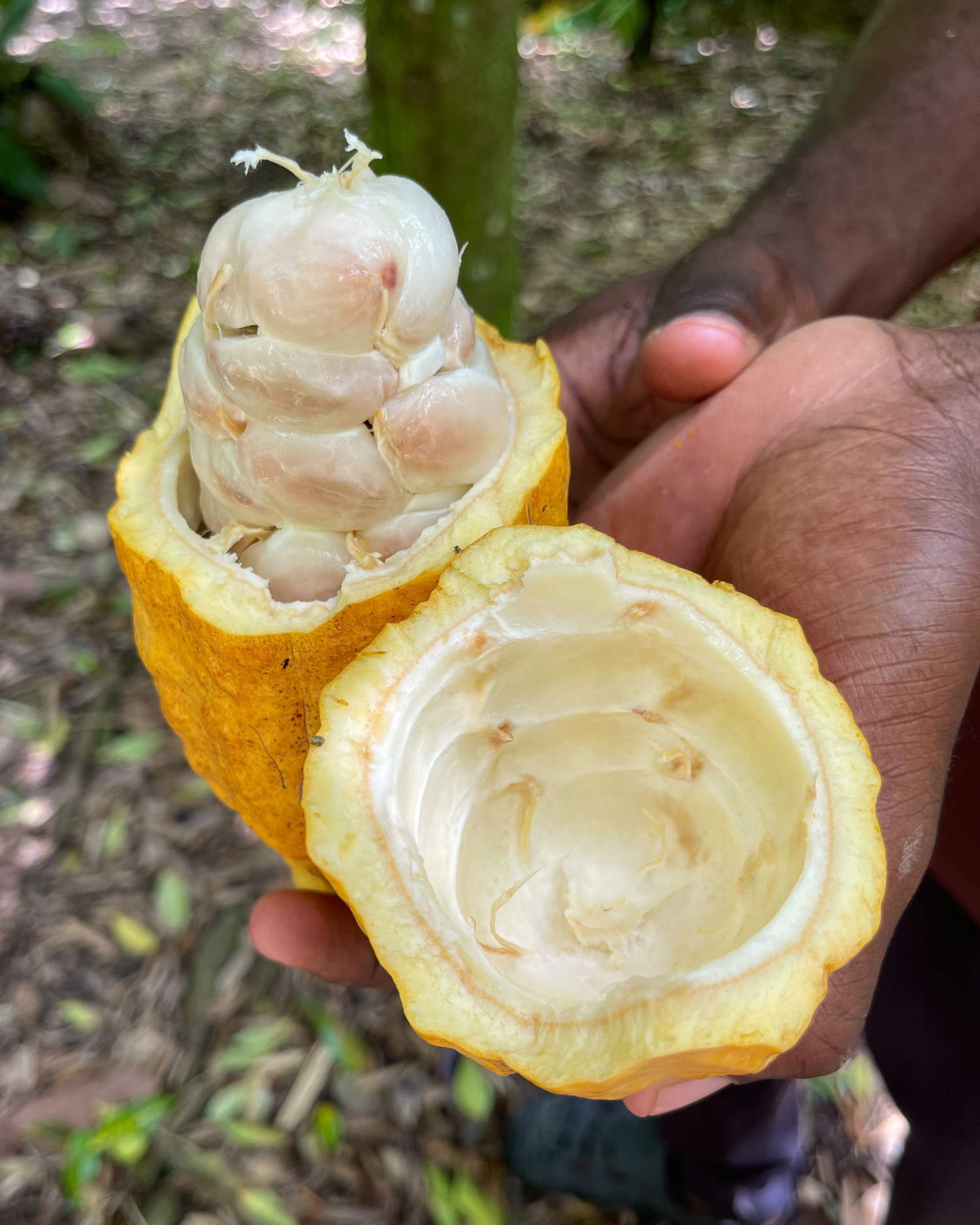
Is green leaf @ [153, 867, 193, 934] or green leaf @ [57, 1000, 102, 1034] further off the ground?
green leaf @ [153, 867, 193, 934]

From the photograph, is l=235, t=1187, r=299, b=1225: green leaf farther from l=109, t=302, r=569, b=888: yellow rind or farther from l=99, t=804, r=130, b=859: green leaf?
l=109, t=302, r=569, b=888: yellow rind

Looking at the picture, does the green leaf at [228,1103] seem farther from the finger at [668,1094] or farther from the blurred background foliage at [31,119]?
the blurred background foliage at [31,119]

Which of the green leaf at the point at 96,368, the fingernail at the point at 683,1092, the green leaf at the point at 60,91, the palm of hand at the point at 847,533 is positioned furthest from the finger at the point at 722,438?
the green leaf at the point at 60,91

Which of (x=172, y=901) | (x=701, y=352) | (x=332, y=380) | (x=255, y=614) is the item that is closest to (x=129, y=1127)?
(x=172, y=901)

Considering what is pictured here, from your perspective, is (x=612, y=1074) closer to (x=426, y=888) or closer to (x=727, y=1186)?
(x=426, y=888)

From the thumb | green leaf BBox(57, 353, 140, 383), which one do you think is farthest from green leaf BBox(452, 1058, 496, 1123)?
green leaf BBox(57, 353, 140, 383)

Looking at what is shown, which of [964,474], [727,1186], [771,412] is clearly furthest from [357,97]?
[727,1186]
